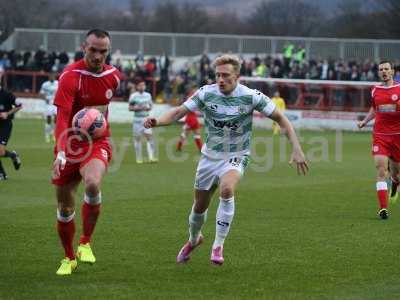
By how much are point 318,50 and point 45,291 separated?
40680 mm

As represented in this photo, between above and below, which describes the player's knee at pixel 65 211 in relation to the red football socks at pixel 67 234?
above

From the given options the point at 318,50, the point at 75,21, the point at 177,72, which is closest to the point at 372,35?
the point at 318,50

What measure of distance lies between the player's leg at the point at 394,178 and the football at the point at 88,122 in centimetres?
692

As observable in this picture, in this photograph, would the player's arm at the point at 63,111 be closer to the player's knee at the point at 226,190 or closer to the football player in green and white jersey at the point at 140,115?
the player's knee at the point at 226,190

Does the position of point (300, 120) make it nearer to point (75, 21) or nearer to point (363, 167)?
point (363, 167)

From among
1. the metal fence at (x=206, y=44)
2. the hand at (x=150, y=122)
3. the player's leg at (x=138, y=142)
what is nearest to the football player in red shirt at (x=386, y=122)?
the hand at (x=150, y=122)

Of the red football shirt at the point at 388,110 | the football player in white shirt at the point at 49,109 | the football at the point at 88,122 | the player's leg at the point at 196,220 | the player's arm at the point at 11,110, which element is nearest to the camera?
the football at the point at 88,122

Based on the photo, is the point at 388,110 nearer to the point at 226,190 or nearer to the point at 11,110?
the point at 226,190

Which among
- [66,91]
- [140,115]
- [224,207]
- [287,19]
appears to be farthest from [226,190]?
[287,19]

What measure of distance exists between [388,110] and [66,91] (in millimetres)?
6948

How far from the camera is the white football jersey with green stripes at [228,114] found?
991 cm

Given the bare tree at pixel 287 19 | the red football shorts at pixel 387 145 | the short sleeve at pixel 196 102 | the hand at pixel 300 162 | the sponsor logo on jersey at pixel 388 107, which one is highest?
the bare tree at pixel 287 19

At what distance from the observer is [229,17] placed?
322 ft

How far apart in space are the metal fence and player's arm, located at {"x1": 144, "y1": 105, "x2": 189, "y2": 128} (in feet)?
126
